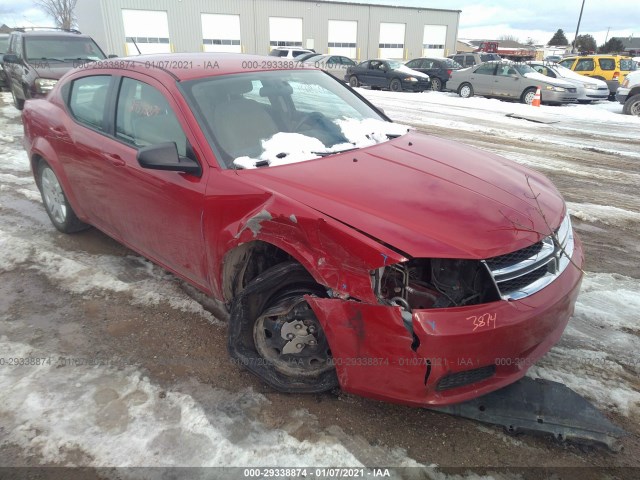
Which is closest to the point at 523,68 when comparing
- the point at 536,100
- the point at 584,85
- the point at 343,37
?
the point at 584,85

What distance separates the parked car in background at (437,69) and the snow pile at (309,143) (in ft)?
62.9

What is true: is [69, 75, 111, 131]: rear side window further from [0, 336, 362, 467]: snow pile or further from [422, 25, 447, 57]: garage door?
[422, 25, 447, 57]: garage door

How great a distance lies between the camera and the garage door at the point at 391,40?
139 feet

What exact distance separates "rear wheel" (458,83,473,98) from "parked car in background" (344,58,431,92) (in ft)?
5.38

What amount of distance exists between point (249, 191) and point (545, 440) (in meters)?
1.95

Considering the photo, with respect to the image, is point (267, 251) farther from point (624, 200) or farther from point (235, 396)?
point (624, 200)

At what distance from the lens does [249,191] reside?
8.15 feet

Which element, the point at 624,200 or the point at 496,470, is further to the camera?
the point at 624,200

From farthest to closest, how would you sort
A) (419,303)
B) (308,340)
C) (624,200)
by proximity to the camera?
(624,200)
(308,340)
(419,303)

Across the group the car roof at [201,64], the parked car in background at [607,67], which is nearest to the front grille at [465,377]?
the car roof at [201,64]

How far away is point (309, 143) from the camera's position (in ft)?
9.62

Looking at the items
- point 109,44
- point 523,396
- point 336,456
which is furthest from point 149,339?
point 109,44

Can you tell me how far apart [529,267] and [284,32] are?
132 feet

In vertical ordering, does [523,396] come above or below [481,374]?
below
